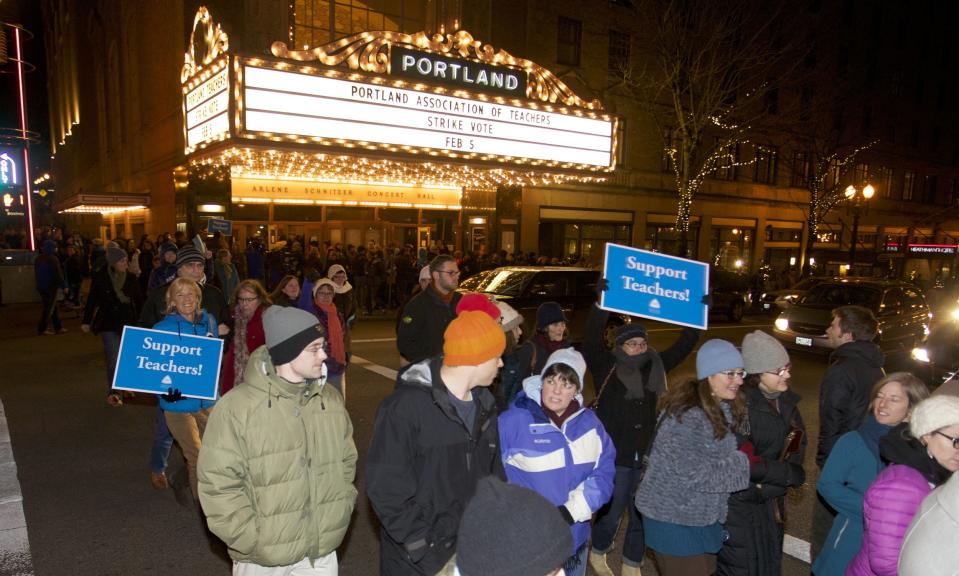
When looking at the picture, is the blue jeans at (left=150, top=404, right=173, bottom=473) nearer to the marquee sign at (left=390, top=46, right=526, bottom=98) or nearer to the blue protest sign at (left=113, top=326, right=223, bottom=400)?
the blue protest sign at (left=113, top=326, right=223, bottom=400)

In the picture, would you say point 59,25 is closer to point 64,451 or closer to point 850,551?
point 64,451

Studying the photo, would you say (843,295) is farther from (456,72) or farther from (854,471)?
(854,471)

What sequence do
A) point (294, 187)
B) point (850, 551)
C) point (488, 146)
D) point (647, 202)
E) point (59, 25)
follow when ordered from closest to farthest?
point (850, 551)
point (488, 146)
point (294, 187)
point (647, 202)
point (59, 25)

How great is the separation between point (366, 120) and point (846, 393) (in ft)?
38.0

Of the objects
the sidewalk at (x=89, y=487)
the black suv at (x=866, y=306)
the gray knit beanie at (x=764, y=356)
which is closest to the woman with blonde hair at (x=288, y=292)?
the sidewalk at (x=89, y=487)

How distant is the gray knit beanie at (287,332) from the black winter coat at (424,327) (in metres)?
2.83

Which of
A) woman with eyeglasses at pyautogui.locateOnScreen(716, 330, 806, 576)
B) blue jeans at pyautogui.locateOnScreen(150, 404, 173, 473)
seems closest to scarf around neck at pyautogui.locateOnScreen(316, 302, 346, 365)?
blue jeans at pyautogui.locateOnScreen(150, 404, 173, 473)

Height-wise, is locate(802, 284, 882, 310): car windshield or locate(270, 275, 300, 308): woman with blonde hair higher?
locate(270, 275, 300, 308): woman with blonde hair

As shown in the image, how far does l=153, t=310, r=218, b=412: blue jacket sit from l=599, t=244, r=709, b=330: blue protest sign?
3234 millimetres

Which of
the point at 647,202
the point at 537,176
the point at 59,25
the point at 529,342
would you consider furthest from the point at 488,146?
the point at 59,25

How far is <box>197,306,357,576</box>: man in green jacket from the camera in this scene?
2318mm

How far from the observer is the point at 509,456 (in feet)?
9.34

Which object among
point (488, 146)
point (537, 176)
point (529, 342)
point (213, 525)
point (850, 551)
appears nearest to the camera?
point (213, 525)

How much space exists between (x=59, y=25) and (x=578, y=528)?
175 ft
